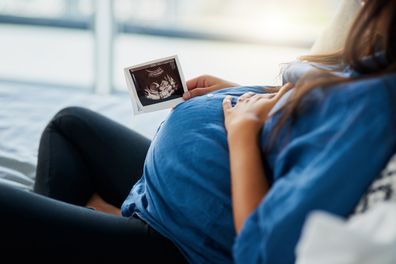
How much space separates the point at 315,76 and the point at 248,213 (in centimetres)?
25

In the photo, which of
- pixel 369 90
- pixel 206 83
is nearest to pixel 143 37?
pixel 206 83

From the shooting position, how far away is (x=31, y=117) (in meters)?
1.73

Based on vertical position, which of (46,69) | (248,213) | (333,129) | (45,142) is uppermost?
(333,129)

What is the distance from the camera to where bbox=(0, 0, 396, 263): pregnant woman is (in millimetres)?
639

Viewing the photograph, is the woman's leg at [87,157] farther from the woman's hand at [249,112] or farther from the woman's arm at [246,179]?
the woman's arm at [246,179]

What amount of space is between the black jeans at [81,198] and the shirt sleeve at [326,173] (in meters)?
0.27

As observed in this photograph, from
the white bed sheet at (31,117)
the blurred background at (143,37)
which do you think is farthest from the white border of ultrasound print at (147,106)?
the blurred background at (143,37)

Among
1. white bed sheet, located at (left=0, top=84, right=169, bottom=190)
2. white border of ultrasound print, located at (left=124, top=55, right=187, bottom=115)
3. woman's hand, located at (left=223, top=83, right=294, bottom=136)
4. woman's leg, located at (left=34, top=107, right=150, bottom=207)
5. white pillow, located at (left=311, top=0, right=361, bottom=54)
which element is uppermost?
white pillow, located at (left=311, top=0, right=361, bottom=54)

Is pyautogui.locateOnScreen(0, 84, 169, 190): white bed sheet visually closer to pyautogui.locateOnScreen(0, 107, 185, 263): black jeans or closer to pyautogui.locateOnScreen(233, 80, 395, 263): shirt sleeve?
pyautogui.locateOnScreen(0, 107, 185, 263): black jeans

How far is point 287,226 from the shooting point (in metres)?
0.65

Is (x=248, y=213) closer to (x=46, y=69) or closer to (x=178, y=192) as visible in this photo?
(x=178, y=192)

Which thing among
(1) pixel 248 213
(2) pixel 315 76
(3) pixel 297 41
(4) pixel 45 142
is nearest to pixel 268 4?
(3) pixel 297 41

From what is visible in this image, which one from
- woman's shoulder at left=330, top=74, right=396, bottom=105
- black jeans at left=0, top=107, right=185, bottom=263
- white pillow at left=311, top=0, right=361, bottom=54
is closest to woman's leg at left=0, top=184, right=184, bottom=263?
black jeans at left=0, top=107, right=185, bottom=263

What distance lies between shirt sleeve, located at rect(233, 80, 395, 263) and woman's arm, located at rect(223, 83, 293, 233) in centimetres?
5
